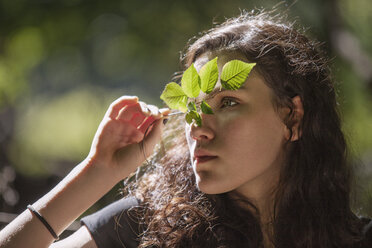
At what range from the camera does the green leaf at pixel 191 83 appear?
0.84 m

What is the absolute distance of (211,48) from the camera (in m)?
0.98

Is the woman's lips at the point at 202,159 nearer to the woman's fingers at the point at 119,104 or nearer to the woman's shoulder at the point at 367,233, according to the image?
the woman's fingers at the point at 119,104

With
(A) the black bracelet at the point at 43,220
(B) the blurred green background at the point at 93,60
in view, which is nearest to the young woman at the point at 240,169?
(A) the black bracelet at the point at 43,220

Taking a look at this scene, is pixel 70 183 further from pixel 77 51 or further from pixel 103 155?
pixel 77 51

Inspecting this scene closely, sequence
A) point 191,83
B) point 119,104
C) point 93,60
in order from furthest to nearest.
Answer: point 93,60
point 119,104
point 191,83

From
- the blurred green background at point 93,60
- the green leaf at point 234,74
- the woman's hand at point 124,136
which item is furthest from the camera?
the blurred green background at point 93,60

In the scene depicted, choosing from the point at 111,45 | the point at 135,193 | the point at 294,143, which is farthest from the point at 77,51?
the point at 294,143

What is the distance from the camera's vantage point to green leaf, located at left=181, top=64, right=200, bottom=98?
2.76 ft

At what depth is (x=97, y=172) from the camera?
934 mm

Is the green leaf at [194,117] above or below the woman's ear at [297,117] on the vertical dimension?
above

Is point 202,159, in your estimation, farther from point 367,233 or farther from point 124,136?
point 367,233

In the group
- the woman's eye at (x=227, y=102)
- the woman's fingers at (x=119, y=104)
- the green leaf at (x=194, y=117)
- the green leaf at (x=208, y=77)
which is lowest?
the woman's eye at (x=227, y=102)

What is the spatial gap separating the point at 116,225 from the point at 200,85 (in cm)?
44

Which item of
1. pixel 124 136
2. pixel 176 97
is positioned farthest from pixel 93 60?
pixel 176 97
